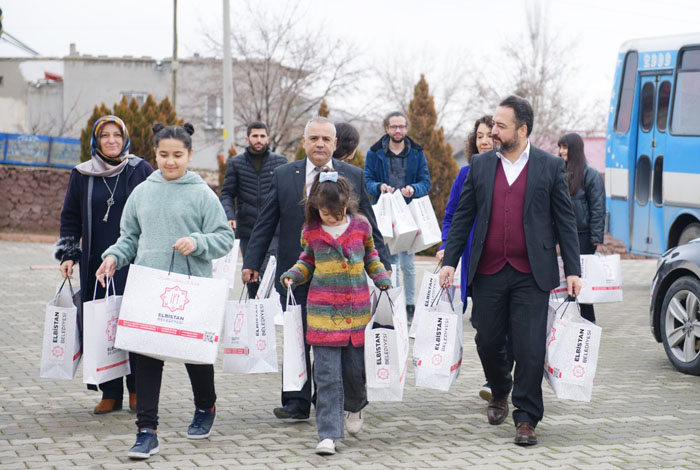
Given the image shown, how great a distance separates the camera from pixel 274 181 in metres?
6.34

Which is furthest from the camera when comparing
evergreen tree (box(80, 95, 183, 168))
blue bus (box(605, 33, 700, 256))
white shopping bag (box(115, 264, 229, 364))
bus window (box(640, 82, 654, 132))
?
evergreen tree (box(80, 95, 183, 168))

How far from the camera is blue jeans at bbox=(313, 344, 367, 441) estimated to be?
222 inches

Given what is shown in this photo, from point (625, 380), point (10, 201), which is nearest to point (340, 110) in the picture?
point (10, 201)

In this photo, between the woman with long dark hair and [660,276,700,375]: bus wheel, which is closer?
[660,276,700,375]: bus wheel

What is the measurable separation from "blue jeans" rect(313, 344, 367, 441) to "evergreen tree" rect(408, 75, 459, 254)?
56.1 feet

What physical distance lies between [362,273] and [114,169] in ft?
5.99

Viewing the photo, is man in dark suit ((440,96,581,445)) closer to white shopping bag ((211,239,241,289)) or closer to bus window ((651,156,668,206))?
white shopping bag ((211,239,241,289))

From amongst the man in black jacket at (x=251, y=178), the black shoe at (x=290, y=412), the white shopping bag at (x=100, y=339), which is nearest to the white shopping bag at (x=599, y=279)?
the man in black jacket at (x=251, y=178)

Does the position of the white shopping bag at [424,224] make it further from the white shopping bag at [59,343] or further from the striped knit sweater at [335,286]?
the white shopping bag at [59,343]

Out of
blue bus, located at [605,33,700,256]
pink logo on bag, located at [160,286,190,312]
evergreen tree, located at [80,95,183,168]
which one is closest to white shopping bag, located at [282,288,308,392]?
pink logo on bag, located at [160,286,190,312]

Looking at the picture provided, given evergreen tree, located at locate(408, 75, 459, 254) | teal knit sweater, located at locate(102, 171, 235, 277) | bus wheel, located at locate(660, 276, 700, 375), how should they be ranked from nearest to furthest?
teal knit sweater, located at locate(102, 171, 235, 277) → bus wheel, located at locate(660, 276, 700, 375) → evergreen tree, located at locate(408, 75, 459, 254)

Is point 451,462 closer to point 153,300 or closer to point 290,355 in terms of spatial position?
point 290,355

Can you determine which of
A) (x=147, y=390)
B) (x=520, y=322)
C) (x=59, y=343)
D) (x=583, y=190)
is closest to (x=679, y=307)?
(x=583, y=190)

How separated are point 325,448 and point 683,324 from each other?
3911mm
